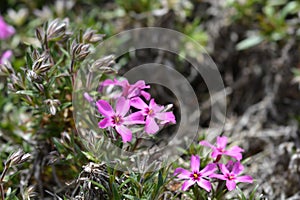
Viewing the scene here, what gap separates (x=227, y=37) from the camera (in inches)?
156

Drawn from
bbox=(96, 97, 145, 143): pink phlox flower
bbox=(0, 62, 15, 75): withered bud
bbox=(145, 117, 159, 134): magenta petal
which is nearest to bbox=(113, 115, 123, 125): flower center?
bbox=(96, 97, 145, 143): pink phlox flower

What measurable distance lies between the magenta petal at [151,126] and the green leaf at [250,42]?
1.85 meters

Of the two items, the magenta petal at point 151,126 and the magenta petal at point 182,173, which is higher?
the magenta petal at point 151,126

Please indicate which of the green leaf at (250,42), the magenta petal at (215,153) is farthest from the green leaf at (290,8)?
the magenta petal at (215,153)

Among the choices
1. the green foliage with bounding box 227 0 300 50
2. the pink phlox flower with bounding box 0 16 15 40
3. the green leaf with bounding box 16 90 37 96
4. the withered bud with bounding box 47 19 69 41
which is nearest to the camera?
the green leaf with bounding box 16 90 37 96

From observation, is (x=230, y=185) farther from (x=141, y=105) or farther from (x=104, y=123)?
(x=104, y=123)

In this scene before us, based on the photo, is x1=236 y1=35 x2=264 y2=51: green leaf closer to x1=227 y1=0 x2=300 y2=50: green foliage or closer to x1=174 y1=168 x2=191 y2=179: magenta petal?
x1=227 y1=0 x2=300 y2=50: green foliage

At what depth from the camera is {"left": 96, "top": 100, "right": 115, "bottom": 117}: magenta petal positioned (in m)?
2.14

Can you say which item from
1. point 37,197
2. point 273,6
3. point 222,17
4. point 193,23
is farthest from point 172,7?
point 37,197

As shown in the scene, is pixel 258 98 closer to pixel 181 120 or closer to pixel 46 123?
pixel 181 120

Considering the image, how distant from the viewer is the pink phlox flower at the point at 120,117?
6.87ft

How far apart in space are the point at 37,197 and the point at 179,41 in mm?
1854

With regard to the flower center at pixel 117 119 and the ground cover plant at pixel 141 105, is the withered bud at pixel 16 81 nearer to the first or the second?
the ground cover plant at pixel 141 105

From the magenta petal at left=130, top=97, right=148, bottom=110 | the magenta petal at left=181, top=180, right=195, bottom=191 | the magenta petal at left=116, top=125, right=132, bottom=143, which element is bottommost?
the magenta petal at left=181, top=180, right=195, bottom=191
